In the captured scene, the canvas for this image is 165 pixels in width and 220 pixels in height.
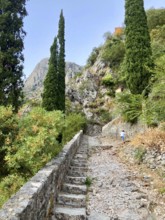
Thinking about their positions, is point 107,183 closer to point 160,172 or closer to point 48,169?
point 160,172

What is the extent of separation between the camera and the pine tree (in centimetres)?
1222

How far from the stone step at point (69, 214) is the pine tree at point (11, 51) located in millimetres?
7324

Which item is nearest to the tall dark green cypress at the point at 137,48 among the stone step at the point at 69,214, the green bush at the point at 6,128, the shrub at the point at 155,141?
the shrub at the point at 155,141

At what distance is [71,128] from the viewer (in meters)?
28.1

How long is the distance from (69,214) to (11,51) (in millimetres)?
9330

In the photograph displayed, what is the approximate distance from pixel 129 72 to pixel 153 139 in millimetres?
9061

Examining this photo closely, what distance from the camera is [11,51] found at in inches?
492

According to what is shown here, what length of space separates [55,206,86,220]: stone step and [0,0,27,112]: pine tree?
732 cm

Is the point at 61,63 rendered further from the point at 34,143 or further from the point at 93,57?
the point at 34,143

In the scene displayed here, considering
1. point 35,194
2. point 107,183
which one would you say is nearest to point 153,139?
point 107,183

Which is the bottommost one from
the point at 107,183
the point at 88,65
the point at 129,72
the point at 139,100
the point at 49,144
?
the point at 107,183

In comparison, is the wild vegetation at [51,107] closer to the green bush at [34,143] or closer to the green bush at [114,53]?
the green bush at [34,143]

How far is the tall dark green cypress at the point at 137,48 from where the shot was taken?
18906 millimetres

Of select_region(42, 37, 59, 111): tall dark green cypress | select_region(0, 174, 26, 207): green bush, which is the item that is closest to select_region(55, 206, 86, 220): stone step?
select_region(0, 174, 26, 207): green bush
